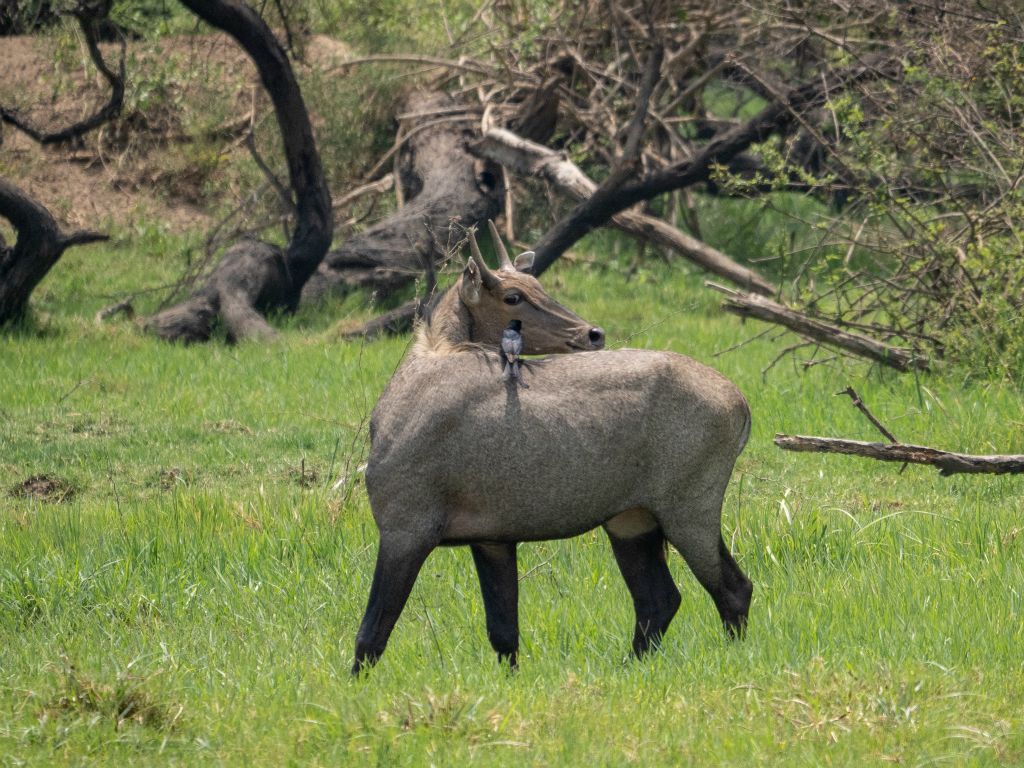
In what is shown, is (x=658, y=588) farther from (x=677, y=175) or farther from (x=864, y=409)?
(x=677, y=175)

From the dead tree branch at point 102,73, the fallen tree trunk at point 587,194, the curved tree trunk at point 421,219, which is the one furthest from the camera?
the curved tree trunk at point 421,219

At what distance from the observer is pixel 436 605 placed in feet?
22.0

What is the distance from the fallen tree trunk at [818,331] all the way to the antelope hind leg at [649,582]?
4330 mm

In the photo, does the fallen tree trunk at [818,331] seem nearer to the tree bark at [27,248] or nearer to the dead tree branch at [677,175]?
the dead tree branch at [677,175]

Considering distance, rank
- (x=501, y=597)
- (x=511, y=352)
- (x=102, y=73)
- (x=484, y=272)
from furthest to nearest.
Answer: (x=102, y=73) < (x=484, y=272) < (x=501, y=597) < (x=511, y=352)

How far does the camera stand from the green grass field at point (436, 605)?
4613 mm

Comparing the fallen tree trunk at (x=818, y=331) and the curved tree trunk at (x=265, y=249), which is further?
the curved tree trunk at (x=265, y=249)

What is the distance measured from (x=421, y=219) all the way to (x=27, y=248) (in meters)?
3.85

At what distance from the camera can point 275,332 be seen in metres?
13.7

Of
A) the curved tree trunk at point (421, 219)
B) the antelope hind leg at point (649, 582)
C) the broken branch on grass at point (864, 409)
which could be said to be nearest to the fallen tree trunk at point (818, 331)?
the broken branch on grass at point (864, 409)

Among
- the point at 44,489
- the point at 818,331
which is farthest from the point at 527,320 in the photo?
the point at 818,331

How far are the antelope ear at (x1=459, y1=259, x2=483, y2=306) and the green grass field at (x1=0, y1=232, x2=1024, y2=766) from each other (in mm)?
1388

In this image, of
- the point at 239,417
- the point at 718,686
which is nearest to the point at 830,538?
the point at 718,686

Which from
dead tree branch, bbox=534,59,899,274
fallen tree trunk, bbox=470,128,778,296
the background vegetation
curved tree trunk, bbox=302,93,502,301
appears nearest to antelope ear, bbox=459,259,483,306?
the background vegetation
